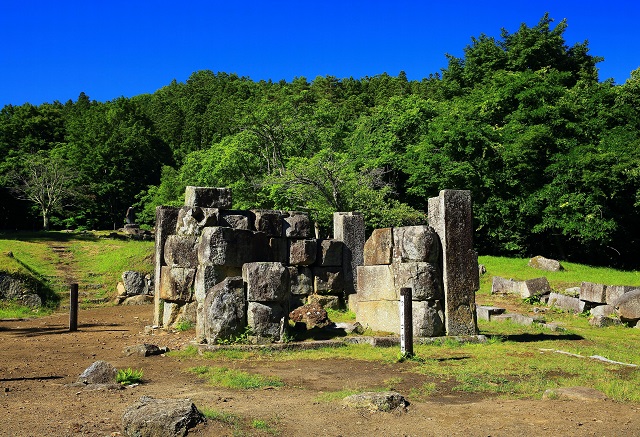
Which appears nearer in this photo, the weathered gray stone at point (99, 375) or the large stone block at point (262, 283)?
the weathered gray stone at point (99, 375)

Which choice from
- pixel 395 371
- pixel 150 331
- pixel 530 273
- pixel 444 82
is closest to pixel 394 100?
pixel 444 82

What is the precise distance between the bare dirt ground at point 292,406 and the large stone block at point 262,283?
68.3 inches

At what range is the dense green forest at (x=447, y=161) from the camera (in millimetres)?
31922

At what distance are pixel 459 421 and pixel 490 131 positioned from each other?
95.1 feet

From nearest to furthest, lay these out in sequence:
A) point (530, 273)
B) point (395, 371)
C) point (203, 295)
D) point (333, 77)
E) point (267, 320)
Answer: point (395, 371) < point (267, 320) < point (203, 295) < point (530, 273) < point (333, 77)

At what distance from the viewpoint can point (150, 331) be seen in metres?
16.3

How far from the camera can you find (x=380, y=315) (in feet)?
49.2

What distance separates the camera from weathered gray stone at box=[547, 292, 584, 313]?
814 inches

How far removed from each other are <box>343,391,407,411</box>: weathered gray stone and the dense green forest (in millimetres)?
22157

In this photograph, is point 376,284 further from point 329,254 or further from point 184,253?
point 329,254

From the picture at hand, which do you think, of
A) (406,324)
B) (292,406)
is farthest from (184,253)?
(292,406)

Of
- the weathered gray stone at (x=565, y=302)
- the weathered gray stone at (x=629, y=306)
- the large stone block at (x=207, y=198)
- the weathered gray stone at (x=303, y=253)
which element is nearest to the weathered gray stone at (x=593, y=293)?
the weathered gray stone at (x=565, y=302)

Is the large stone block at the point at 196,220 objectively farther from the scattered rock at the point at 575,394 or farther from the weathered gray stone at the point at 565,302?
the weathered gray stone at the point at 565,302

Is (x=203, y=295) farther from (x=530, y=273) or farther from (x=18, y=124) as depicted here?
(x=18, y=124)
